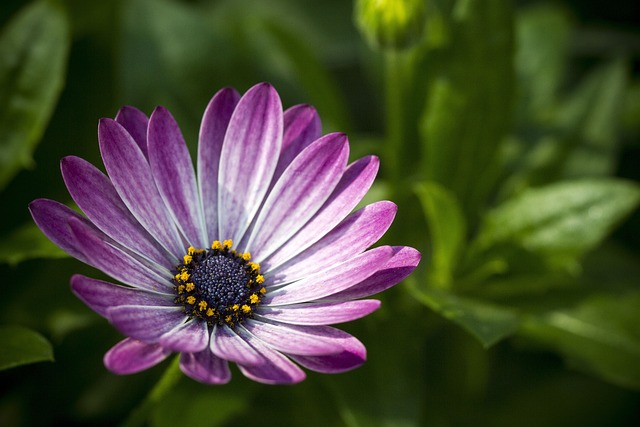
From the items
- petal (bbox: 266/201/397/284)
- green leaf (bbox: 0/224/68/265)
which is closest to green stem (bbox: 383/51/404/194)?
petal (bbox: 266/201/397/284)

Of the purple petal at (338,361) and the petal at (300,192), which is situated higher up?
the petal at (300,192)

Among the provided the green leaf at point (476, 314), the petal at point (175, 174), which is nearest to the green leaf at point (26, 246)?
the petal at point (175, 174)

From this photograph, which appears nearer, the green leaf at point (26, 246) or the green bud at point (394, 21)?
the green leaf at point (26, 246)

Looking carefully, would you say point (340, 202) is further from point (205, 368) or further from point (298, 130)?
point (205, 368)

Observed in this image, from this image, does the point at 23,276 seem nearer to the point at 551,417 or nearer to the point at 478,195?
the point at 478,195

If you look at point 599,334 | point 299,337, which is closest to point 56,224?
point 299,337

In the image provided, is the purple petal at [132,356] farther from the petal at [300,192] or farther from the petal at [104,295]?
the petal at [300,192]

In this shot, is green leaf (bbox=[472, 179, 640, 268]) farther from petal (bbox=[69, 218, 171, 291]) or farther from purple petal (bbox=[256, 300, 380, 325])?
petal (bbox=[69, 218, 171, 291])
